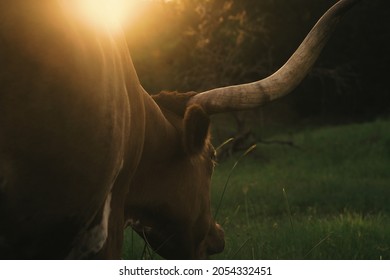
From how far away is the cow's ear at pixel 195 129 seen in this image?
108 inches

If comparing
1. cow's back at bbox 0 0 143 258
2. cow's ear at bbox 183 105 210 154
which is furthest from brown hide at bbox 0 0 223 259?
cow's ear at bbox 183 105 210 154

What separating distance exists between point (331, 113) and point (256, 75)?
386 cm

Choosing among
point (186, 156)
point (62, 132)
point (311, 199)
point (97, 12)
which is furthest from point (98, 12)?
point (311, 199)

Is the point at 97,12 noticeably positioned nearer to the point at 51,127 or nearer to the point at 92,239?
the point at 51,127

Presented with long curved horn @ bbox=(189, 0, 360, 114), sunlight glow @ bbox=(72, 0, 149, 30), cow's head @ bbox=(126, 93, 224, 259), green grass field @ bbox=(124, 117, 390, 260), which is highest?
sunlight glow @ bbox=(72, 0, 149, 30)

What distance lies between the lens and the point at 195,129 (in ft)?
9.23

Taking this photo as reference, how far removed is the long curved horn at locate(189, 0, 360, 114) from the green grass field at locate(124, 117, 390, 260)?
3.06ft

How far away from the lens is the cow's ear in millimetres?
2736

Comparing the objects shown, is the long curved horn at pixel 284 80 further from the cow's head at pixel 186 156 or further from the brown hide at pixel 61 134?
the brown hide at pixel 61 134

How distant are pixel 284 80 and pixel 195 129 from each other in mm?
458

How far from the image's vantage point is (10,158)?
1836 mm

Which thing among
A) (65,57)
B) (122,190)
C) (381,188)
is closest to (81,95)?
(65,57)

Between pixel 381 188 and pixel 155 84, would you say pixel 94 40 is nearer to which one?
pixel 381 188

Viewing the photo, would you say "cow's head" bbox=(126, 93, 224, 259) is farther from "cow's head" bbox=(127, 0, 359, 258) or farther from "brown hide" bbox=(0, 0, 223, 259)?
"brown hide" bbox=(0, 0, 223, 259)
